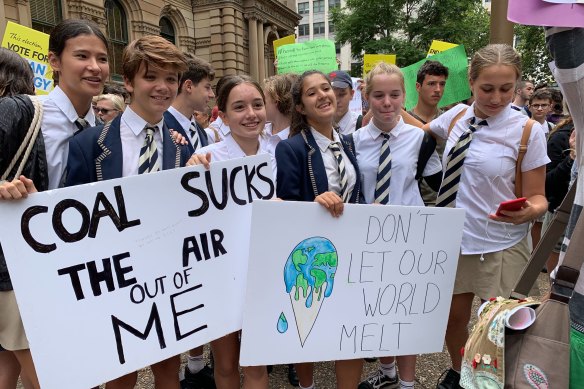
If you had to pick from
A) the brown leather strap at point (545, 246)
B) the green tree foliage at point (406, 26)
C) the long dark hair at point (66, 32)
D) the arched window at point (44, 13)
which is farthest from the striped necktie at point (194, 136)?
the green tree foliage at point (406, 26)

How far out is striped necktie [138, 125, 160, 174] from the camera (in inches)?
83.1

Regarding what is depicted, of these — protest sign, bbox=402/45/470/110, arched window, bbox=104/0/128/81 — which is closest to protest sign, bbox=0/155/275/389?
protest sign, bbox=402/45/470/110

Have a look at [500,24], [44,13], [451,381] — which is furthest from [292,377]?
[44,13]

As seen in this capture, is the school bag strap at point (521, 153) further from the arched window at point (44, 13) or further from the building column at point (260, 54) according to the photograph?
the building column at point (260, 54)

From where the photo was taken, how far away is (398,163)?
2615 mm

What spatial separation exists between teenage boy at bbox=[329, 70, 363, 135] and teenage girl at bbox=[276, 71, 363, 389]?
1.53 metres

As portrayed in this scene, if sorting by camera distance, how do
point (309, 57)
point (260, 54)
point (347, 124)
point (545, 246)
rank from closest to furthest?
point (545, 246) → point (347, 124) → point (309, 57) → point (260, 54)

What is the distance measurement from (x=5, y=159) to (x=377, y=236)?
1.80 metres

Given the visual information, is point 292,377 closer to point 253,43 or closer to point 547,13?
point 547,13

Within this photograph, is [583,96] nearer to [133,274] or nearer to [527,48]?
[133,274]

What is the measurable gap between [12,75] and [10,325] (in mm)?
1212

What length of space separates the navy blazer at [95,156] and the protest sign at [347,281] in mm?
739

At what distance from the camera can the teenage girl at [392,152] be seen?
2609mm

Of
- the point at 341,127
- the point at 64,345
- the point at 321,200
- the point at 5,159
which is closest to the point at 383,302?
the point at 321,200
